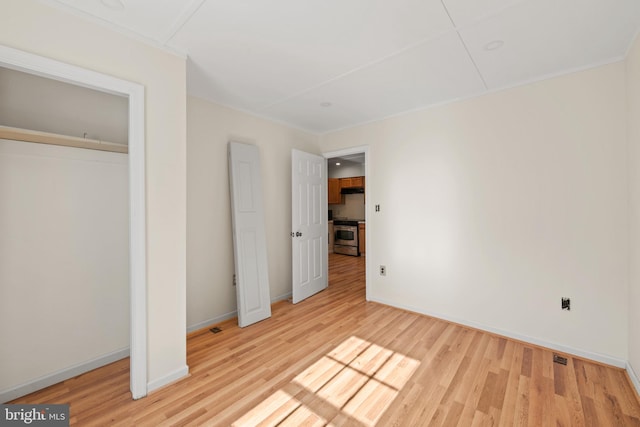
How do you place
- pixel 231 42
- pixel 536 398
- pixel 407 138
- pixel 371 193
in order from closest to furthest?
pixel 536 398, pixel 231 42, pixel 407 138, pixel 371 193

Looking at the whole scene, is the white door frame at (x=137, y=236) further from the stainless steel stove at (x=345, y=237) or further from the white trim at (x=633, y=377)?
the stainless steel stove at (x=345, y=237)

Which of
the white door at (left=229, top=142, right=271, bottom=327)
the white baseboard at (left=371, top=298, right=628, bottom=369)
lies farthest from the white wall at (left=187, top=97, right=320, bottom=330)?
the white baseboard at (left=371, top=298, right=628, bottom=369)

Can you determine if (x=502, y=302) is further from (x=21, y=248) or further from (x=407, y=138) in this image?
(x=21, y=248)

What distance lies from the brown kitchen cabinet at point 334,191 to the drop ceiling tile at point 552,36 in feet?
17.8

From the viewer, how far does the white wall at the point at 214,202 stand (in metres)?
2.85

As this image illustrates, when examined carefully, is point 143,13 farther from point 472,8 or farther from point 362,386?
point 362,386

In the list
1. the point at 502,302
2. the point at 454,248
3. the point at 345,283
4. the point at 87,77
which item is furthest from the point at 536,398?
the point at 87,77

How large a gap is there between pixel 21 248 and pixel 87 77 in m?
1.33

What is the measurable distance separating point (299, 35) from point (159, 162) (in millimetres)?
1391

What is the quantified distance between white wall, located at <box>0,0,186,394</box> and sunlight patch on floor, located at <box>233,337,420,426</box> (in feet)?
2.74

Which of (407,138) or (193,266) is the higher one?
(407,138)

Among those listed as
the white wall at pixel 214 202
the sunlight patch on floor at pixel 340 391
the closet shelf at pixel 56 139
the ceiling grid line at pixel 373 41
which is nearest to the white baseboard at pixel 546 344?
the sunlight patch on floor at pixel 340 391

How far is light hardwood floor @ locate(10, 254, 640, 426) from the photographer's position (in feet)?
5.48

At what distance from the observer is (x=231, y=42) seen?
195cm
